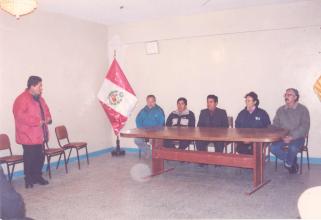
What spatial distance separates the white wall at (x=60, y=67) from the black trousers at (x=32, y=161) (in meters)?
0.68

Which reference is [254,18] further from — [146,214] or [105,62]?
[146,214]

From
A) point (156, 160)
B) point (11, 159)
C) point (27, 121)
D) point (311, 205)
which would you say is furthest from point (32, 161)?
point (311, 205)

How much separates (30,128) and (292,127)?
3.68 metres

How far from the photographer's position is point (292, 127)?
5.05m

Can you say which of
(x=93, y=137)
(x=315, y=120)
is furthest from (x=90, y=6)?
(x=315, y=120)

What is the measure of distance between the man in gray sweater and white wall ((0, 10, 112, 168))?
11.5 ft

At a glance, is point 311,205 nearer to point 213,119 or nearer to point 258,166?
point 258,166

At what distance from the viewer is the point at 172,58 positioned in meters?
6.66

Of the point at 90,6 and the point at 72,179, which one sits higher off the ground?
the point at 90,6

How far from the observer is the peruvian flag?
22.5ft

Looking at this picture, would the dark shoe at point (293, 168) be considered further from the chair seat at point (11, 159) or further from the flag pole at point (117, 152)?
the chair seat at point (11, 159)

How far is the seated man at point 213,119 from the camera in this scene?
5.55 m

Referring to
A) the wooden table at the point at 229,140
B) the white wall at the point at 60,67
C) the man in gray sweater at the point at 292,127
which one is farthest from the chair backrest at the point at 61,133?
the man in gray sweater at the point at 292,127

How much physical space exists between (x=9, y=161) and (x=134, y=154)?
2761 mm
